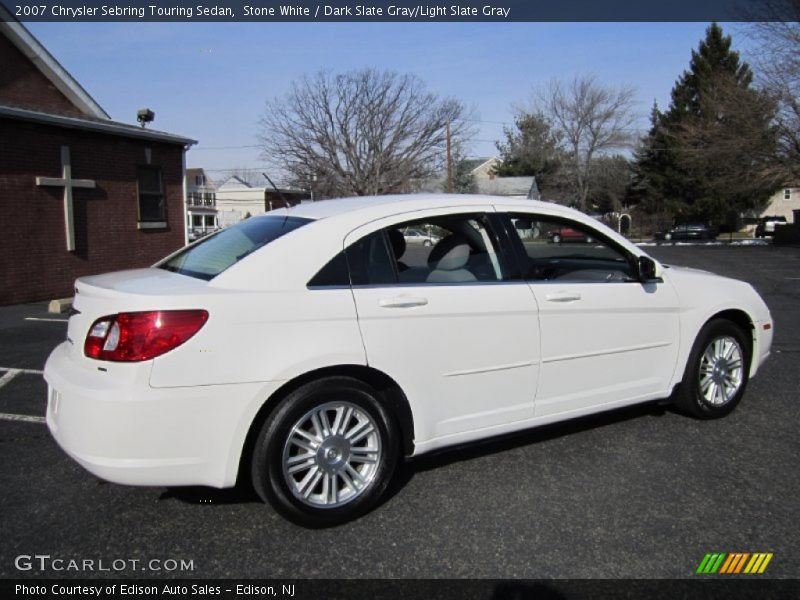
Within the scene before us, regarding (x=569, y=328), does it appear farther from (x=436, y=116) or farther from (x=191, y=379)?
(x=436, y=116)

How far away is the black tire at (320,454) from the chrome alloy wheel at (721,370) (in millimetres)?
2489

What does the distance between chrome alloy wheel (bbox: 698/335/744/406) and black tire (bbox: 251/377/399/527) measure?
8.17 feet

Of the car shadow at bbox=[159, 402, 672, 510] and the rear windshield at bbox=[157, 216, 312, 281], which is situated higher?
the rear windshield at bbox=[157, 216, 312, 281]

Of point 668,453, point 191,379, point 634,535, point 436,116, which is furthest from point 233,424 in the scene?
point 436,116

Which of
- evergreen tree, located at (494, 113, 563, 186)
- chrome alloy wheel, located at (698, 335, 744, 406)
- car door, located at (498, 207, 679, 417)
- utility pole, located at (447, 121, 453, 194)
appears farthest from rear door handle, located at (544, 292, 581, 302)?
evergreen tree, located at (494, 113, 563, 186)

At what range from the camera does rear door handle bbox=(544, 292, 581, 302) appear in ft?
12.3

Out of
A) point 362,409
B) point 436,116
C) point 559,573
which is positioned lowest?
point 559,573

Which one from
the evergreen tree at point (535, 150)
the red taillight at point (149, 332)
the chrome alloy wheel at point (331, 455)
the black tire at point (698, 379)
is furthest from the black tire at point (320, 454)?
the evergreen tree at point (535, 150)

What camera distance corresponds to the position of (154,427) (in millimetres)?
2771

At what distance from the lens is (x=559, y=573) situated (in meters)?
2.72

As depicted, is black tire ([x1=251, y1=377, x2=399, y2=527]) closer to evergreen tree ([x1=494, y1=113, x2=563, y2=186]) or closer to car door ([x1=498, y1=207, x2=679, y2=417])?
car door ([x1=498, y1=207, x2=679, y2=417])

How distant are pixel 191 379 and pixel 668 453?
2.88m

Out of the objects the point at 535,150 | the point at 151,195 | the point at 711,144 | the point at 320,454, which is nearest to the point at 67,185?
the point at 151,195

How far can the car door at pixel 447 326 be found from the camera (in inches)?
128
